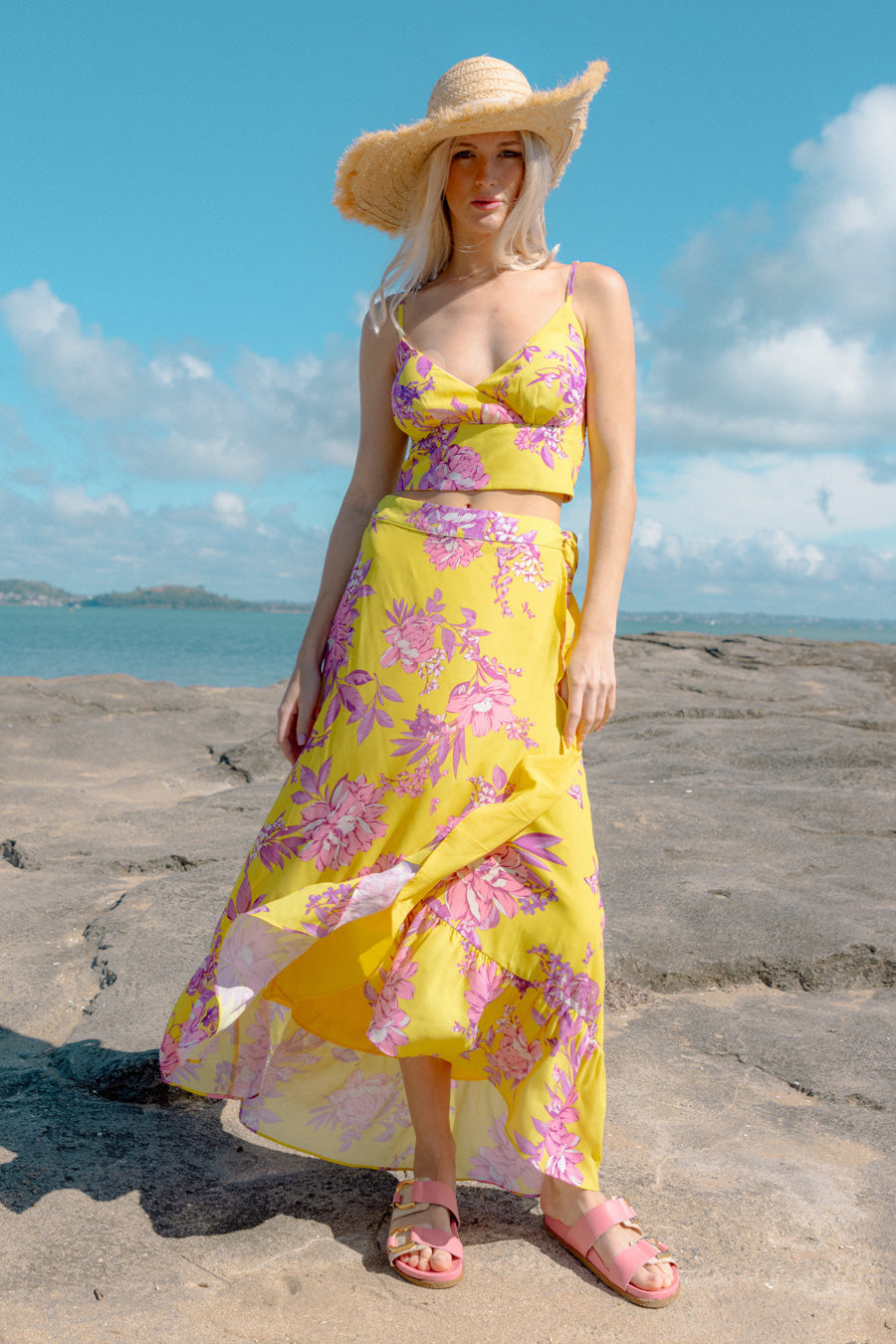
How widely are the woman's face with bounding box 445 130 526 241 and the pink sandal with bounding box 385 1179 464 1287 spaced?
1.84 meters

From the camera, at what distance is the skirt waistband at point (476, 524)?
1.88m

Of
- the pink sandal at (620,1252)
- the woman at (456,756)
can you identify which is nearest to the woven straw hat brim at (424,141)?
the woman at (456,756)

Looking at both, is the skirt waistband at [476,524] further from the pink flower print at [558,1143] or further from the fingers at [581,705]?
the pink flower print at [558,1143]

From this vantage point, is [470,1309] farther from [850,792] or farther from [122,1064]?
[850,792]

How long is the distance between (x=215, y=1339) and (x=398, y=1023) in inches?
20.9

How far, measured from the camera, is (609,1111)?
2.37 metres

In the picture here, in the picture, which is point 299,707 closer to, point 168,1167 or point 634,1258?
point 168,1167

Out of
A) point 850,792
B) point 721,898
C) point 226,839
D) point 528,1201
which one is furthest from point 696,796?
point 528,1201

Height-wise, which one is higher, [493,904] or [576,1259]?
[493,904]

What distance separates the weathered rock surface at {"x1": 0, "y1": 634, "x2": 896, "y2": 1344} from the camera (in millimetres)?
1669

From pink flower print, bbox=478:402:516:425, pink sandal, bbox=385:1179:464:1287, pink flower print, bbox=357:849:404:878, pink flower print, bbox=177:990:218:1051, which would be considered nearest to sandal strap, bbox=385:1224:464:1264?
pink sandal, bbox=385:1179:464:1287

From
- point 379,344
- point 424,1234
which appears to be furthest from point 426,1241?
point 379,344

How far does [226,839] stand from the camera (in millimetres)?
4469

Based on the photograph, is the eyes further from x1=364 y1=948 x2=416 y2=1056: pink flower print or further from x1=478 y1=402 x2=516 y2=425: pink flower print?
x1=364 y1=948 x2=416 y2=1056: pink flower print
